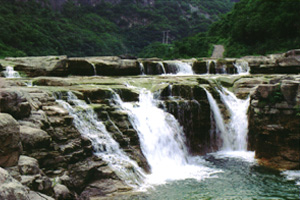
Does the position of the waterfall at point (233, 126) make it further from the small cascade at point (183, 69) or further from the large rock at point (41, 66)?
the large rock at point (41, 66)

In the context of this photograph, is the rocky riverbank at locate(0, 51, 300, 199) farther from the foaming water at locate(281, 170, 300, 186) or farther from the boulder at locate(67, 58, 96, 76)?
the foaming water at locate(281, 170, 300, 186)

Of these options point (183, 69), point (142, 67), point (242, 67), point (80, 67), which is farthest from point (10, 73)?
point (242, 67)

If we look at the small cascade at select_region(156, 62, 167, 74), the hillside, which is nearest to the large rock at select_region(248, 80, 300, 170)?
the small cascade at select_region(156, 62, 167, 74)

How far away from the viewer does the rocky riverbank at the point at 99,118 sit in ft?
18.4

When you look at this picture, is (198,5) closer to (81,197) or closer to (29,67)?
(29,67)

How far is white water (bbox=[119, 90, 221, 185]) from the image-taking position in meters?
9.75

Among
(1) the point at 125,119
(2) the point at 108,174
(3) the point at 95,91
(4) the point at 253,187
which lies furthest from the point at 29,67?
(4) the point at 253,187

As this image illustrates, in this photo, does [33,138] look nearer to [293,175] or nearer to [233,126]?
[293,175]

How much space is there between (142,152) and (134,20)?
84.3 metres

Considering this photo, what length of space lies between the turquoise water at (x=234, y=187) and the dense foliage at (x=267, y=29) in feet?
77.3

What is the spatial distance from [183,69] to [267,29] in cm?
1664

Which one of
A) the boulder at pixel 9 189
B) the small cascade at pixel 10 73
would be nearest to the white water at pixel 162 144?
the boulder at pixel 9 189

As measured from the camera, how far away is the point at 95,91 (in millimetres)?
10961

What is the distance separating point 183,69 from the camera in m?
21.4
